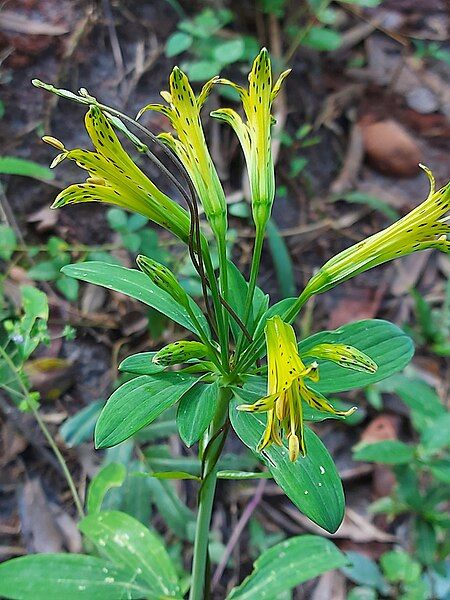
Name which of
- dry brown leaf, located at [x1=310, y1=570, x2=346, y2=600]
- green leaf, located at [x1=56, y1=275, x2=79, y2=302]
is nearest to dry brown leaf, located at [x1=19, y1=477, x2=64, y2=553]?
green leaf, located at [x1=56, y1=275, x2=79, y2=302]

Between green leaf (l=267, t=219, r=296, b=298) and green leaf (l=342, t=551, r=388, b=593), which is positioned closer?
green leaf (l=342, t=551, r=388, b=593)

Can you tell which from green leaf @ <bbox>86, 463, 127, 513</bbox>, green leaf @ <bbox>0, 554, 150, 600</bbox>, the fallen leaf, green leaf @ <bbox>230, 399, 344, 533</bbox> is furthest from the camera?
the fallen leaf

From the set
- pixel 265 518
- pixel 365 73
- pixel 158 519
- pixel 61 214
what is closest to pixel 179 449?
pixel 158 519

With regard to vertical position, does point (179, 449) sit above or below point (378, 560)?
above

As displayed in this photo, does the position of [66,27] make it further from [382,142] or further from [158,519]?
[158,519]

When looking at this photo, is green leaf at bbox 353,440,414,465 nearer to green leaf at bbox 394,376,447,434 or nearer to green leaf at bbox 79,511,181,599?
green leaf at bbox 394,376,447,434

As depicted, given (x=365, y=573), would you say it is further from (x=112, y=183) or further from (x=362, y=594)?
(x=112, y=183)
